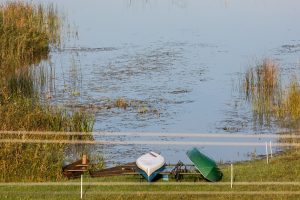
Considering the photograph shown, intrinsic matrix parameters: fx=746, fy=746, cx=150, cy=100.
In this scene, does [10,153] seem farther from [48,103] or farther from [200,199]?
[48,103]

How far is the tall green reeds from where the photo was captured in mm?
12258

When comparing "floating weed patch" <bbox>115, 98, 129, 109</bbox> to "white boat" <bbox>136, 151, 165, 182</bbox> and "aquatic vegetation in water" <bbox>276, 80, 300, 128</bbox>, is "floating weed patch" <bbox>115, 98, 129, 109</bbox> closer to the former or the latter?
"aquatic vegetation in water" <bbox>276, 80, 300, 128</bbox>

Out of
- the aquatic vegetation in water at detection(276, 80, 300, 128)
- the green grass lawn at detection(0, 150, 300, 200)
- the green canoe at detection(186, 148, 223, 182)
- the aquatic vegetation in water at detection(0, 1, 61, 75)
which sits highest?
the aquatic vegetation in water at detection(0, 1, 61, 75)

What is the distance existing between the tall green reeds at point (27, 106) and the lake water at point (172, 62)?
2.89 ft

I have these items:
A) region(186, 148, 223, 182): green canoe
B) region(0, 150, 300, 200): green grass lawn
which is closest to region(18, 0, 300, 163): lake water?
region(0, 150, 300, 200): green grass lawn

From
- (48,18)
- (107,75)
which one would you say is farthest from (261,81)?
(48,18)

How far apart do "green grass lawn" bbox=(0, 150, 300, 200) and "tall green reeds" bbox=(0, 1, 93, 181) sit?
111 cm

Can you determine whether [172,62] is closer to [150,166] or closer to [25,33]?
[25,33]

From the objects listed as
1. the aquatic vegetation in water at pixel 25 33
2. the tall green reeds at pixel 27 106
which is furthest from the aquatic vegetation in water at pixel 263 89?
the aquatic vegetation in water at pixel 25 33

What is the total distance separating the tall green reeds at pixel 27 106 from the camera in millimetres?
12258

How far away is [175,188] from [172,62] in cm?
1550

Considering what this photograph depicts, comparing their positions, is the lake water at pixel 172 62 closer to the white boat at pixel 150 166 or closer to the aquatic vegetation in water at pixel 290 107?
the aquatic vegetation in water at pixel 290 107

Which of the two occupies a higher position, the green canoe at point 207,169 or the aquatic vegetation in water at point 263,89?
the aquatic vegetation in water at point 263,89

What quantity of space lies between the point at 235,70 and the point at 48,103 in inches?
285
